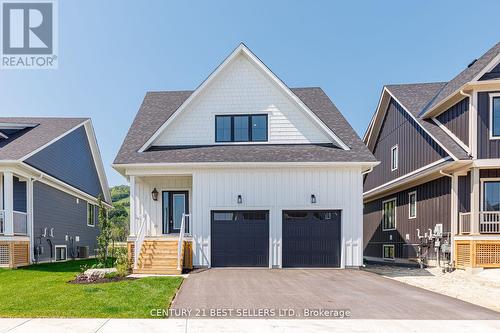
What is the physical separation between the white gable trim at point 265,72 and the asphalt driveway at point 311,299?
527 centimetres

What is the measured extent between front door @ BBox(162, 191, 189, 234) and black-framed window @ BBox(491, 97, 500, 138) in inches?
437

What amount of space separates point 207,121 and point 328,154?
4811 mm

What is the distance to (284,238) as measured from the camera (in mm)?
12359

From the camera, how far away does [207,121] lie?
1366cm

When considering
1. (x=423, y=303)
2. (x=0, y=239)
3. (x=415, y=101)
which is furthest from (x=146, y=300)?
(x=415, y=101)

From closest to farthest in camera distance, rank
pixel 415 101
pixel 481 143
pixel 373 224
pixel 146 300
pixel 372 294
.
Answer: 1. pixel 146 300
2. pixel 372 294
3. pixel 481 143
4. pixel 415 101
5. pixel 373 224

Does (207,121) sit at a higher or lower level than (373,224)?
higher

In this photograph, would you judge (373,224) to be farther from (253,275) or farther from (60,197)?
(60,197)

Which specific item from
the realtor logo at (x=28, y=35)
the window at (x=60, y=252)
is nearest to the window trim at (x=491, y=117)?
the realtor logo at (x=28, y=35)

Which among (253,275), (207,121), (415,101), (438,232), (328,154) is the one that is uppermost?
(415,101)

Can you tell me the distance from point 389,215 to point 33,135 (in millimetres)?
17750

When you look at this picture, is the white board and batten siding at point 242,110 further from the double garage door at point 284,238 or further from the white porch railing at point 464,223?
the white porch railing at point 464,223

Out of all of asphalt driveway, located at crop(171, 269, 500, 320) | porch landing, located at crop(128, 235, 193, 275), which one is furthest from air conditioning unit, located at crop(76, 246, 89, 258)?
asphalt driveway, located at crop(171, 269, 500, 320)
